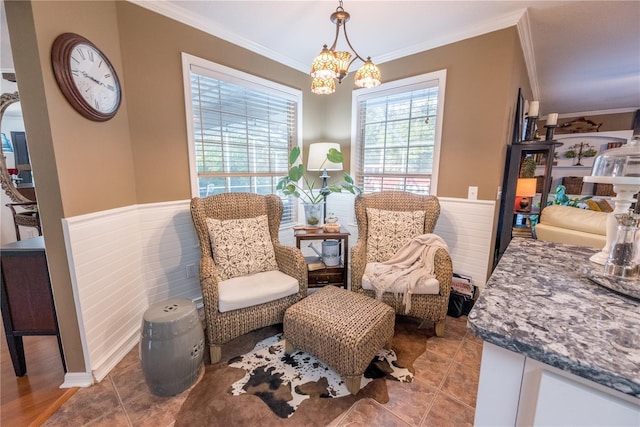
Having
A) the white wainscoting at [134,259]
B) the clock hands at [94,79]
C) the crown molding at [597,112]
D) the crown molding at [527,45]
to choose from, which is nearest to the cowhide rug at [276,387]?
the white wainscoting at [134,259]

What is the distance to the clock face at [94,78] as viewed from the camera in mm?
1500

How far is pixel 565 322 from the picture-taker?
65 cm

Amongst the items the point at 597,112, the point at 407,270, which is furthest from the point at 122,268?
the point at 597,112

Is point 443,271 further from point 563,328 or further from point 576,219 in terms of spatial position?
point 563,328

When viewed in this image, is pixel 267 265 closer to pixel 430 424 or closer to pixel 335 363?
pixel 335 363

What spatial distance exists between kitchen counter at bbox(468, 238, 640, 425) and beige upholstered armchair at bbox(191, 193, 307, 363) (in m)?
1.38

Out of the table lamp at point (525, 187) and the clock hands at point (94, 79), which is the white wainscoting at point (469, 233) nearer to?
the table lamp at point (525, 187)

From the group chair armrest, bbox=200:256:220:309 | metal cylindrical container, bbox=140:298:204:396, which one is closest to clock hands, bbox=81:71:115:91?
chair armrest, bbox=200:256:220:309

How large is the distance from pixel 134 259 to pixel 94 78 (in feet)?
4.00

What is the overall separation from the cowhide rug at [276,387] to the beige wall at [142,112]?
0.81 metres

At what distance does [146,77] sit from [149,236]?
119 cm

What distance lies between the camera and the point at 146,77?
6.37 ft

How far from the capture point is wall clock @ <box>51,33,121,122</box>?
4.63 ft

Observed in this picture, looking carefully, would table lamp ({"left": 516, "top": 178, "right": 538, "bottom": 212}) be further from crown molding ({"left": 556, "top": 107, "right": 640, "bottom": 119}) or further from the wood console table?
crown molding ({"left": 556, "top": 107, "right": 640, "bottom": 119})
